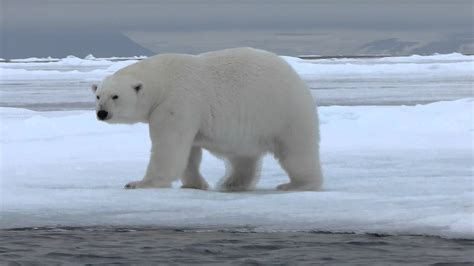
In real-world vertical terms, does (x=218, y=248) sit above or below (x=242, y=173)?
below

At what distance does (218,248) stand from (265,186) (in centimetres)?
232

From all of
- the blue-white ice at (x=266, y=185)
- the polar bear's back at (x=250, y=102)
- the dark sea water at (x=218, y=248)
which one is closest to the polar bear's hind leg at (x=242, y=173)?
the blue-white ice at (x=266, y=185)

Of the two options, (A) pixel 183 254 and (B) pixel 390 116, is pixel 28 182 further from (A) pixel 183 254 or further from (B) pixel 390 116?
(B) pixel 390 116

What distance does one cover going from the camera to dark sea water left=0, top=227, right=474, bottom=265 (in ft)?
12.9

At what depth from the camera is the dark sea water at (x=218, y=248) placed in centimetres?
392

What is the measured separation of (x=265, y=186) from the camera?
6465 millimetres

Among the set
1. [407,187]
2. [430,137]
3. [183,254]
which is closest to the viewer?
[183,254]

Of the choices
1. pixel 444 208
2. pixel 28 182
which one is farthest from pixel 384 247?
pixel 28 182

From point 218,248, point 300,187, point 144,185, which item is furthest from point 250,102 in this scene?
point 218,248

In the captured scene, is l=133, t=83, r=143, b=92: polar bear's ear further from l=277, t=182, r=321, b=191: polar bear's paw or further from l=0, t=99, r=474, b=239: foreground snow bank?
l=277, t=182, r=321, b=191: polar bear's paw

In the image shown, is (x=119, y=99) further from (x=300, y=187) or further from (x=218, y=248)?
(x=218, y=248)

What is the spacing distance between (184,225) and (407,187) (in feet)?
5.82

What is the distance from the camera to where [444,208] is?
4910 millimetres

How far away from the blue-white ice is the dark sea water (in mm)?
178
